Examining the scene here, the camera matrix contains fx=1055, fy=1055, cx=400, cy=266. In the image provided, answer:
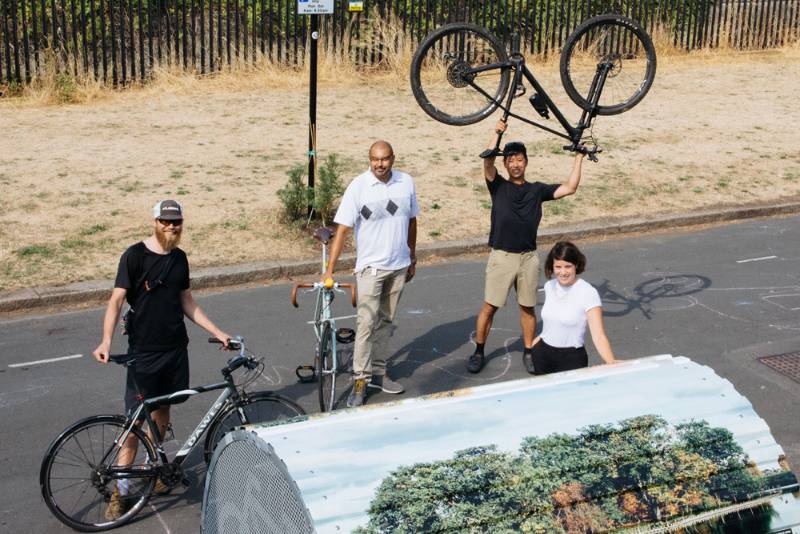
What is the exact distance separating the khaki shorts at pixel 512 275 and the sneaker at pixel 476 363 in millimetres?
563

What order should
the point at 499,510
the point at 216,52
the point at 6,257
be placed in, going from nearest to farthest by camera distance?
the point at 499,510
the point at 6,257
the point at 216,52

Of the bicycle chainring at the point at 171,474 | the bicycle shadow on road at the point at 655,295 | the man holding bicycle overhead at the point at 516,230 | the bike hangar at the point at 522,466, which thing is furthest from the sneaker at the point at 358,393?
the bike hangar at the point at 522,466

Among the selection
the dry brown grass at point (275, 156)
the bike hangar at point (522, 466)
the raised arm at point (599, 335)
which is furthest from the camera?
the dry brown grass at point (275, 156)

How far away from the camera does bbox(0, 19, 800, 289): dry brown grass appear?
11828 mm

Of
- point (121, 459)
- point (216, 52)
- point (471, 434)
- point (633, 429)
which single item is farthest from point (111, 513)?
point (216, 52)

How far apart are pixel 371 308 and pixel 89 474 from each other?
2.45m

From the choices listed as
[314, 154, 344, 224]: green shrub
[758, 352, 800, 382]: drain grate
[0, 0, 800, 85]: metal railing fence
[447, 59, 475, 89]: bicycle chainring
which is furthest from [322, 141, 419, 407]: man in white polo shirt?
[0, 0, 800, 85]: metal railing fence

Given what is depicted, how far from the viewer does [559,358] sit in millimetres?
6820

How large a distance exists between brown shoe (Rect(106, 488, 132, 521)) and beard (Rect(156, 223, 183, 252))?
147cm

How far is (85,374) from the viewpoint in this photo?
Result: 8570mm

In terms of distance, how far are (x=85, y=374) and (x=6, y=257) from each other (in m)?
2.97

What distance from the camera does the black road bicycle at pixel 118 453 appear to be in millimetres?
6172

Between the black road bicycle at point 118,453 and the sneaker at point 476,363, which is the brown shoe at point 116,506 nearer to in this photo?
the black road bicycle at point 118,453

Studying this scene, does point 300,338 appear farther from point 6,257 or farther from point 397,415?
point 397,415
